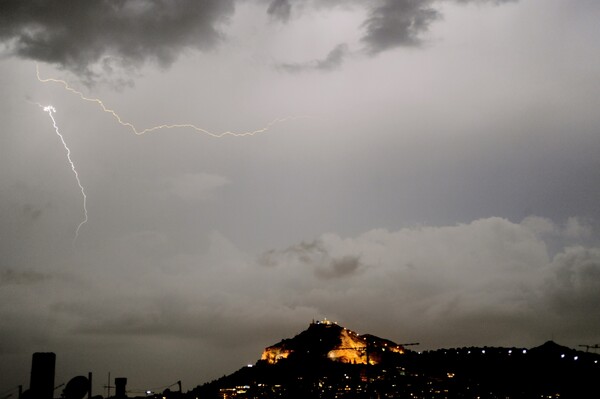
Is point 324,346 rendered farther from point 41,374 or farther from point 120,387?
point 41,374

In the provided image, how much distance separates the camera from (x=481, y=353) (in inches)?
5787

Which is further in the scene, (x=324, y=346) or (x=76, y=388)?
(x=324, y=346)

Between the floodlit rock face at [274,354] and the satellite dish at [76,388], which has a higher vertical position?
the floodlit rock face at [274,354]

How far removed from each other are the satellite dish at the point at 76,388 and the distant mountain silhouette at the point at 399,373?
45666mm

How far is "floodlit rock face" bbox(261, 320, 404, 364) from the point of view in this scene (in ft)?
575

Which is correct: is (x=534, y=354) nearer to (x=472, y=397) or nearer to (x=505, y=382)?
(x=505, y=382)

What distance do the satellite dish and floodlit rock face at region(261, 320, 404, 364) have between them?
16726cm

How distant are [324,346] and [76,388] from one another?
18175 cm

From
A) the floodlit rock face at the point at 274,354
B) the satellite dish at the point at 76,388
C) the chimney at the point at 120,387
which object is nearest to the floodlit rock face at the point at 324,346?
the floodlit rock face at the point at 274,354

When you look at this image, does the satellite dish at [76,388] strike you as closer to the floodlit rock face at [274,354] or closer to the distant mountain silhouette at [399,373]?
the distant mountain silhouette at [399,373]

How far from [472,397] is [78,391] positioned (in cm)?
8277

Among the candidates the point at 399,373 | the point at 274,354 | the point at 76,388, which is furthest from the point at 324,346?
the point at 76,388

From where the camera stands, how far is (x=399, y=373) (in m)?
120

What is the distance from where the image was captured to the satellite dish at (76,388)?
7.96 m
